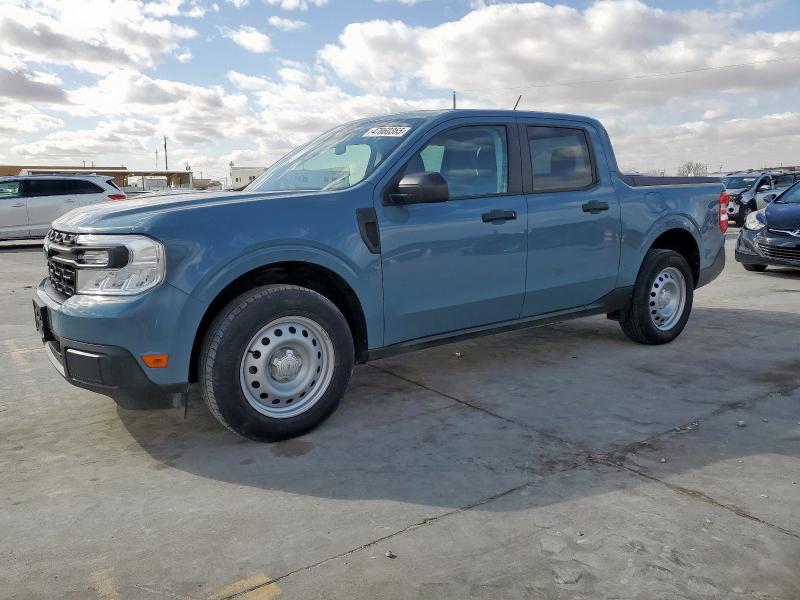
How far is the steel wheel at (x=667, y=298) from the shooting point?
5.65m

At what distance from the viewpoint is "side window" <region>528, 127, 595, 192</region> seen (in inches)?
188

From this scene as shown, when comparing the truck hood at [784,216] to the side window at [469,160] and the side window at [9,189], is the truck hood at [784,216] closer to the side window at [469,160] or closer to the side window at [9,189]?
the side window at [469,160]

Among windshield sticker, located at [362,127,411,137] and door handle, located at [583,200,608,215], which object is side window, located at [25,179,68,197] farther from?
door handle, located at [583,200,608,215]

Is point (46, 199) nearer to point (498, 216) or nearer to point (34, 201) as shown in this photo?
point (34, 201)

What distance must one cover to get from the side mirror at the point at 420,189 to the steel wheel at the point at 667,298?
2.55m

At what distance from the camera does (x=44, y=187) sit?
53.7ft

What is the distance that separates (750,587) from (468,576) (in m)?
0.97

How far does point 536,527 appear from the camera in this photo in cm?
272

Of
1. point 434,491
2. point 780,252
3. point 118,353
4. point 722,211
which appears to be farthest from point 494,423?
point 780,252

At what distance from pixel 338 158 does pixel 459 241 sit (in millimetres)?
966

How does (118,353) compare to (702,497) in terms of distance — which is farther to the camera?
(118,353)

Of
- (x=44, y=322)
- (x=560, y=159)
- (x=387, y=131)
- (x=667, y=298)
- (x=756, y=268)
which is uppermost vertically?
(x=387, y=131)

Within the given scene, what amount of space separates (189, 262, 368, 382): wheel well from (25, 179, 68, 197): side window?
15076mm

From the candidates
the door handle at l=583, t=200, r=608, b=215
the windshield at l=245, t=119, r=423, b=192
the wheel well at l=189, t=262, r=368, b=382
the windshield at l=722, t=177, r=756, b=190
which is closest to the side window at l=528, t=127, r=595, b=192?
the door handle at l=583, t=200, r=608, b=215
